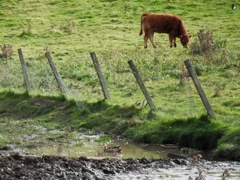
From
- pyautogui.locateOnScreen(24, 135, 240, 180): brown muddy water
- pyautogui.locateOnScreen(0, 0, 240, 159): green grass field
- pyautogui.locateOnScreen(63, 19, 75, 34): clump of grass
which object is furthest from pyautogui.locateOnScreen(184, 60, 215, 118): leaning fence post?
pyautogui.locateOnScreen(63, 19, 75, 34): clump of grass

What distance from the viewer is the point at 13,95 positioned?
2188 centimetres

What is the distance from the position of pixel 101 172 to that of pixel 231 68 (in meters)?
13.1

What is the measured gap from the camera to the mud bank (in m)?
11.2

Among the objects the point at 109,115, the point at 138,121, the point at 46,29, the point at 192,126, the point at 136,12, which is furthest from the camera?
the point at 136,12

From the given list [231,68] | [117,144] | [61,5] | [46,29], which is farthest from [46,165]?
[61,5]

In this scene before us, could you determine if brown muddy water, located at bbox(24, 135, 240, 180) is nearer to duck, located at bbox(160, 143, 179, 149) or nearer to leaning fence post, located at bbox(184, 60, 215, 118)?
duck, located at bbox(160, 143, 179, 149)

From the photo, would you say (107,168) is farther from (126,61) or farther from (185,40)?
(185,40)

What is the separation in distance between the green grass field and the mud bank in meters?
1.31

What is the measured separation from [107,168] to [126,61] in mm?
15067

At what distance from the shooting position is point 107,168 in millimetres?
11938

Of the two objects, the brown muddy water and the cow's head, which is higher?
the brown muddy water

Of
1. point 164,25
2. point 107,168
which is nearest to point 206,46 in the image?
point 164,25

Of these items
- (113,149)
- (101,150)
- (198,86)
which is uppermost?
(198,86)

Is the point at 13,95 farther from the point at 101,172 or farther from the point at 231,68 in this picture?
the point at 101,172
